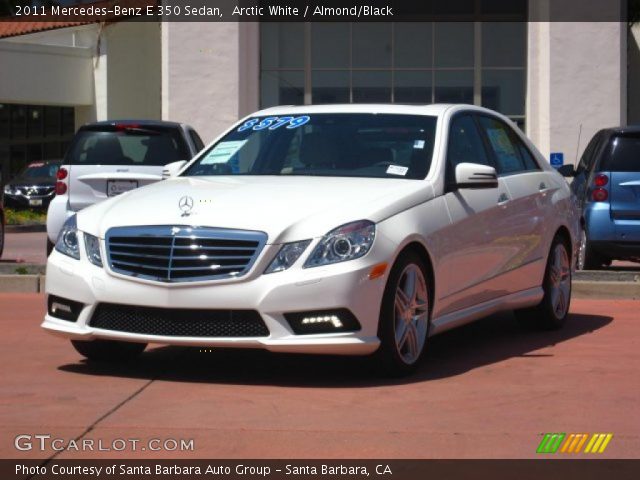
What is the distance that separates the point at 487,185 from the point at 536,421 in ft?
7.54

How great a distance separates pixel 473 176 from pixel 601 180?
573 cm

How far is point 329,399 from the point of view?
284 inches

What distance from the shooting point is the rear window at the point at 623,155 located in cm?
1391

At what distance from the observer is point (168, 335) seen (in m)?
7.56

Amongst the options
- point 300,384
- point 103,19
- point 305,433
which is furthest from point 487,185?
point 103,19

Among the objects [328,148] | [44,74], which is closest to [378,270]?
[328,148]

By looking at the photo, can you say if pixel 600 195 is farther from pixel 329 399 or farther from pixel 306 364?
pixel 329 399

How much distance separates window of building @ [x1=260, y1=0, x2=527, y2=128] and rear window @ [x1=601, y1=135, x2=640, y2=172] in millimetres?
11559

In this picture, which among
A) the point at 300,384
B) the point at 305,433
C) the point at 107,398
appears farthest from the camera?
the point at 300,384

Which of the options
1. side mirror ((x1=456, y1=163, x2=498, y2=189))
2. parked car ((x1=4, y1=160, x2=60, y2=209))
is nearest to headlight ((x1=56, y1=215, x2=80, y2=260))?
side mirror ((x1=456, y1=163, x2=498, y2=189))

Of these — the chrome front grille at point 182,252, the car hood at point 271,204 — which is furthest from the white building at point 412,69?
the chrome front grille at point 182,252

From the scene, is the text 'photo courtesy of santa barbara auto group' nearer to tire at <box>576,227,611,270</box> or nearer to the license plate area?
the license plate area

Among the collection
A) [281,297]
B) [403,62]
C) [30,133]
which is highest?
[403,62]
